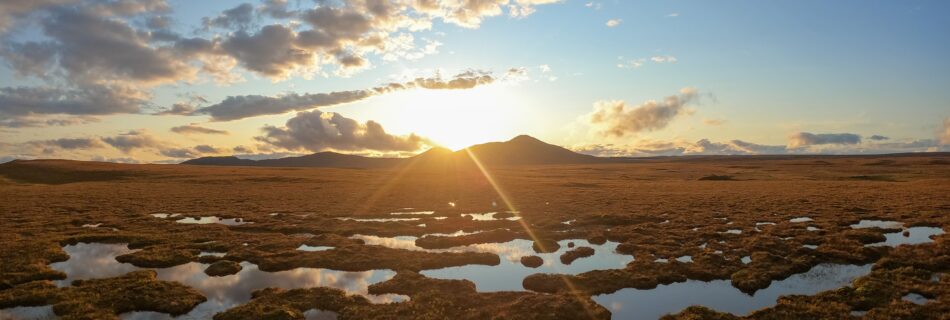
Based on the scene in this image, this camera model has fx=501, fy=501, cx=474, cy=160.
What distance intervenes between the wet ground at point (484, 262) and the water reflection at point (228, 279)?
0.11m

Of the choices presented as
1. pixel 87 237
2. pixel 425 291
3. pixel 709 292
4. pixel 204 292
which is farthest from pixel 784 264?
pixel 87 237

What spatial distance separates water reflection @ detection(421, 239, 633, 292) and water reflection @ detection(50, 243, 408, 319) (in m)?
3.82

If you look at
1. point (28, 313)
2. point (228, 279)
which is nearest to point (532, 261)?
point (228, 279)

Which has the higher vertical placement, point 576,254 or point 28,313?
point 28,313

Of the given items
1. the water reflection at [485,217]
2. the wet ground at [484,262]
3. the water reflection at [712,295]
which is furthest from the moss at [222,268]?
the water reflection at [485,217]

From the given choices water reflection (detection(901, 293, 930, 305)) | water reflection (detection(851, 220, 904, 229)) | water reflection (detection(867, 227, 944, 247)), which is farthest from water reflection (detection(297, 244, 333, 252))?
water reflection (detection(851, 220, 904, 229))

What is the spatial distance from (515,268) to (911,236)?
29.5 meters

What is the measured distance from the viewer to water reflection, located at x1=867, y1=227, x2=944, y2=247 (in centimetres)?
3319

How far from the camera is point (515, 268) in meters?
28.5

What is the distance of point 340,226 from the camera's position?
4384 centimetres

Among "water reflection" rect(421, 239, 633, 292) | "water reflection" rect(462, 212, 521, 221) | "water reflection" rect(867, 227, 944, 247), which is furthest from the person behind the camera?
"water reflection" rect(462, 212, 521, 221)

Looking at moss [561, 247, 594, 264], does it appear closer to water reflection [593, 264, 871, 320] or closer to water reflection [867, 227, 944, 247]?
water reflection [593, 264, 871, 320]

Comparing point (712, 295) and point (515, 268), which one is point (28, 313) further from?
point (712, 295)

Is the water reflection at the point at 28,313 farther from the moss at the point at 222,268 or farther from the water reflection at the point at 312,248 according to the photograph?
the water reflection at the point at 312,248
